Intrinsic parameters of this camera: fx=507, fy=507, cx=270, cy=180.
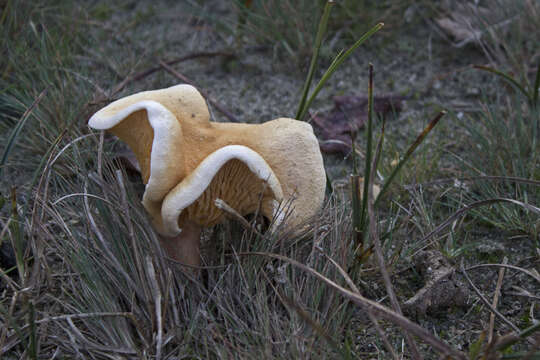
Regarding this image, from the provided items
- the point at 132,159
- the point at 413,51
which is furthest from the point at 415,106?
the point at 132,159

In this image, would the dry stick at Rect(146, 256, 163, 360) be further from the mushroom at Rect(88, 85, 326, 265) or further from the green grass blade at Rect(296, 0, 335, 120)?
the green grass blade at Rect(296, 0, 335, 120)

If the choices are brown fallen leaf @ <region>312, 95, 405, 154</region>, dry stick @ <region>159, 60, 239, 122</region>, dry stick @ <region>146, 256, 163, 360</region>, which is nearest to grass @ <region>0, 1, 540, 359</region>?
dry stick @ <region>146, 256, 163, 360</region>

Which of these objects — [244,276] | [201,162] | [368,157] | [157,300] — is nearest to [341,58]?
[368,157]

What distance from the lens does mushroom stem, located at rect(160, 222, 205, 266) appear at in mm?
1577

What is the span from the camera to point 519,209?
75.9 inches

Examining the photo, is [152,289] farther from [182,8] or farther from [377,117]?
[182,8]

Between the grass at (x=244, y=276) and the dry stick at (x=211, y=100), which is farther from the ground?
the dry stick at (x=211, y=100)

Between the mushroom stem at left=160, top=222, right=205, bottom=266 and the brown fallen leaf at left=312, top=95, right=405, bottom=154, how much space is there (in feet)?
3.37

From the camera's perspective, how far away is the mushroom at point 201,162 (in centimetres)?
134

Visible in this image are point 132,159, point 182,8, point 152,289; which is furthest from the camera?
point 182,8

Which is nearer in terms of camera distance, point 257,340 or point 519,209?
point 257,340

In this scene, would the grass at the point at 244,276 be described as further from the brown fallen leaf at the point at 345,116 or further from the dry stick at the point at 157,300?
the brown fallen leaf at the point at 345,116

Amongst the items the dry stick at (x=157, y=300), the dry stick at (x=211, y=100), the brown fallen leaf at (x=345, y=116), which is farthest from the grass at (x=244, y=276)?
the dry stick at (x=211, y=100)

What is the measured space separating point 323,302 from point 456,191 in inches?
35.4
